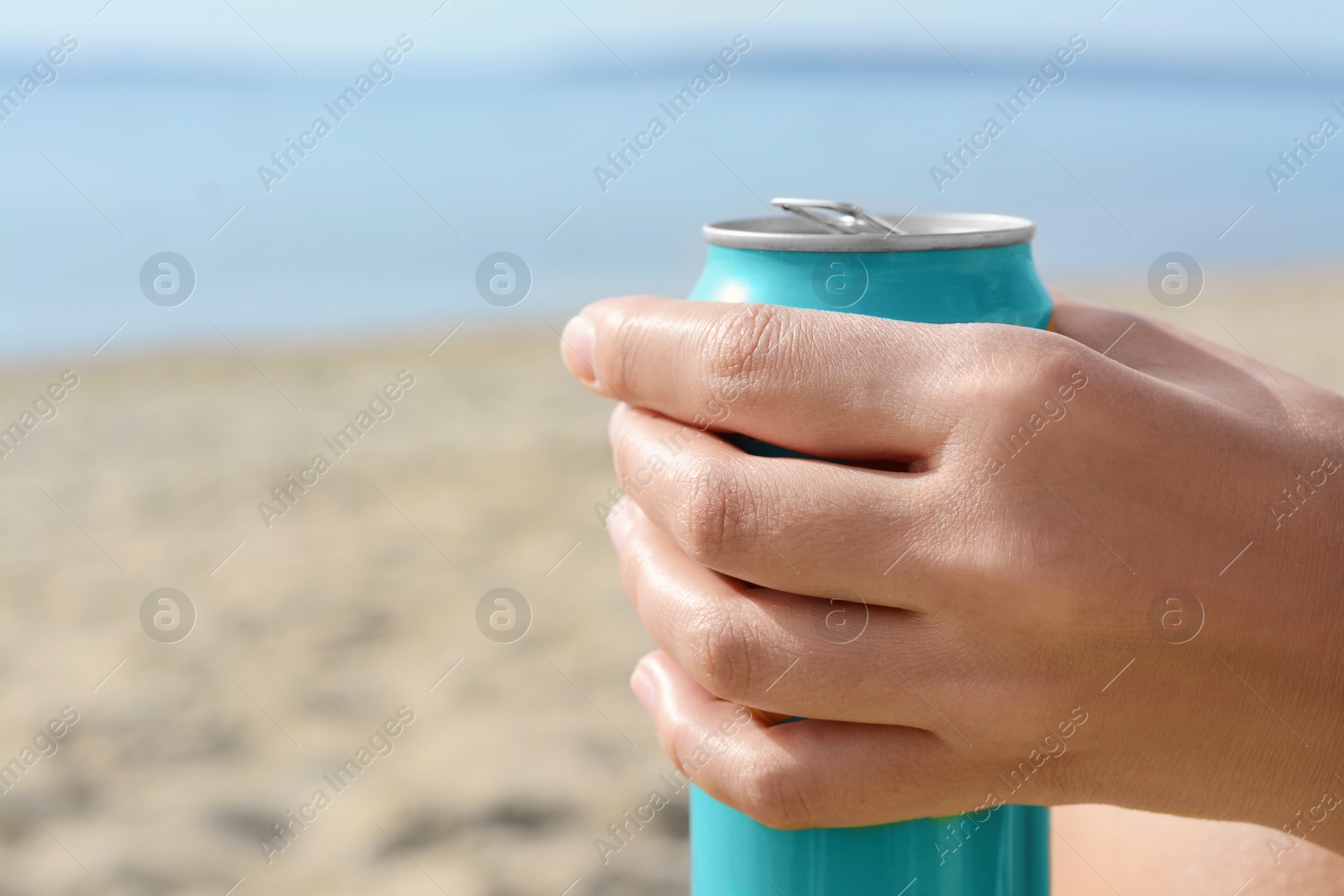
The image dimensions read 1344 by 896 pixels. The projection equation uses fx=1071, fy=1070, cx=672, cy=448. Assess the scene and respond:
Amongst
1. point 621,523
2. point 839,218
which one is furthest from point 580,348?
point 839,218

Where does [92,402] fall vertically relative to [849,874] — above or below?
below

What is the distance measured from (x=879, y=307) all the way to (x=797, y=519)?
22cm

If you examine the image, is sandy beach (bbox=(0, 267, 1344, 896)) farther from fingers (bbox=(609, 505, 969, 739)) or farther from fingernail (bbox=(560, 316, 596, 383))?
fingernail (bbox=(560, 316, 596, 383))

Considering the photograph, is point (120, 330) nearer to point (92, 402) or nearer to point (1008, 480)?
point (92, 402)

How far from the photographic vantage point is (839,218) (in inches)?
42.4

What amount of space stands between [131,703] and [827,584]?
2.59 m

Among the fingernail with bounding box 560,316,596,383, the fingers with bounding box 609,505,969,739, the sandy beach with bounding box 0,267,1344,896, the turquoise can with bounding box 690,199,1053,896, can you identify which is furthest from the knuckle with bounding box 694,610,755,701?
the sandy beach with bounding box 0,267,1344,896

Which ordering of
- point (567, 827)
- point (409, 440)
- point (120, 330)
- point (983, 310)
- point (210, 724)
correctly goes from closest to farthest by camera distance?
point (983, 310), point (567, 827), point (210, 724), point (409, 440), point (120, 330)

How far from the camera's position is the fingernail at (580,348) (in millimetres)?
1026

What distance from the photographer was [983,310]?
939mm

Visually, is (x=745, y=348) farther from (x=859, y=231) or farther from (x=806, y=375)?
(x=859, y=231)

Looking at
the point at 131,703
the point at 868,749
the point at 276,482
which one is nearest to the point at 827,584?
the point at 868,749

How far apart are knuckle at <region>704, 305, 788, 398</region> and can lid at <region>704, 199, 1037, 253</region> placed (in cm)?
9

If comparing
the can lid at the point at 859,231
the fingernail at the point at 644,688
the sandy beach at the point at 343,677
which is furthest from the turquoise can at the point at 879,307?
the sandy beach at the point at 343,677
